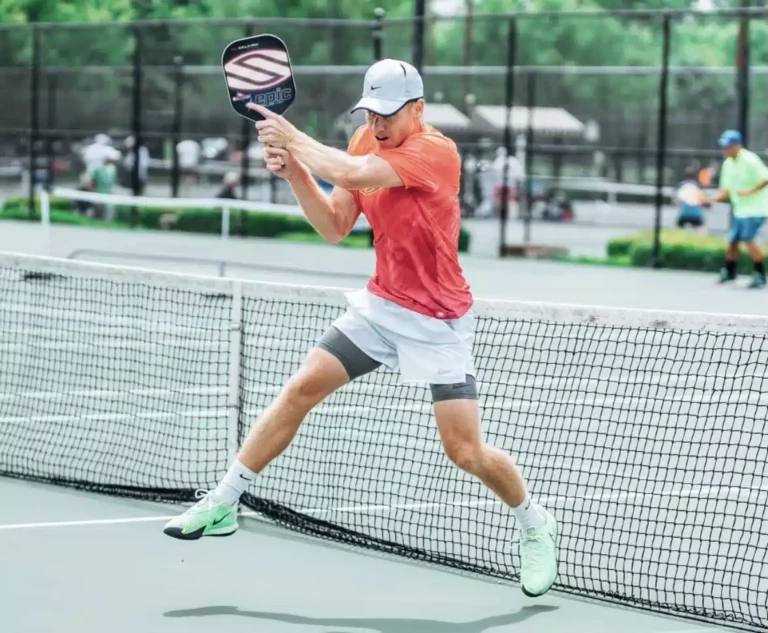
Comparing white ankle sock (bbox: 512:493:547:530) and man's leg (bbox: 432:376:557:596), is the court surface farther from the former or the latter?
white ankle sock (bbox: 512:493:547:530)

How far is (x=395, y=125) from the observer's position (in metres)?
5.76

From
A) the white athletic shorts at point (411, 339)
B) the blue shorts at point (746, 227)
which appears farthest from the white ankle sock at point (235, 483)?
the blue shorts at point (746, 227)

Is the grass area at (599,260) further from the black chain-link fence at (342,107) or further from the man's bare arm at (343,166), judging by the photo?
the man's bare arm at (343,166)

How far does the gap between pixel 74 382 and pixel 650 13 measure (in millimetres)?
11037

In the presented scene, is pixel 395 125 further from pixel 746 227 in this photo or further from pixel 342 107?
pixel 342 107

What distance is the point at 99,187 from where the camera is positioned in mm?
28234

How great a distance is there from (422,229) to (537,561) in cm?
125

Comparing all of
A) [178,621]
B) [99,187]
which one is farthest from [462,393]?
[99,187]

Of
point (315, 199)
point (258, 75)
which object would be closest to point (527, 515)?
point (315, 199)

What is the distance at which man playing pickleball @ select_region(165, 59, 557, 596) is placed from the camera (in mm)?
5672

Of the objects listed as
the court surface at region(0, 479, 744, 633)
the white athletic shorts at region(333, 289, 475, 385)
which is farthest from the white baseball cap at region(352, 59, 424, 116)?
the court surface at region(0, 479, 744, 633)

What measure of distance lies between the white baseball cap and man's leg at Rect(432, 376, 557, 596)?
1003 millimetres

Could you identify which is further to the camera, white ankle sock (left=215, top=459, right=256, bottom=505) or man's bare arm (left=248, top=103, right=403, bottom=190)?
white ankle sock (left=215, top=459, right=256, bottom=505)

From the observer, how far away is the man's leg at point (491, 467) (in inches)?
228
